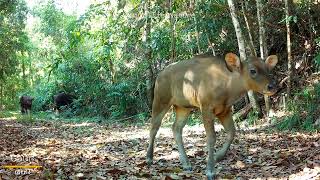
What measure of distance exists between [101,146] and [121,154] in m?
1.51

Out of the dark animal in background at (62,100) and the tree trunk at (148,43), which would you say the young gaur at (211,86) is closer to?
the tree trunk at (148,43)

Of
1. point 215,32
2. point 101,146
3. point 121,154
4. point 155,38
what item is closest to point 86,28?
point 155,38

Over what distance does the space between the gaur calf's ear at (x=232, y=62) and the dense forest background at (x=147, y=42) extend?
522cm

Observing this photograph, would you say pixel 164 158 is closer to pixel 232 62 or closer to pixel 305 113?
pixel 232 62

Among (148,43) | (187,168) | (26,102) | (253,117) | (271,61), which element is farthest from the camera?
(26,102)

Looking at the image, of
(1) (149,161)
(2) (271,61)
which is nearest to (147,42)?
(1) (149,161)

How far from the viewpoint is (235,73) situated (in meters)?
7.00

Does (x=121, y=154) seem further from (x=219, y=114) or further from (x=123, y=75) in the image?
(x=123, y=75)

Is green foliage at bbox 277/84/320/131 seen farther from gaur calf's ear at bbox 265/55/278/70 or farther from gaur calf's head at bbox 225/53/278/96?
gaur calf's head at bbox 225/53/278/96

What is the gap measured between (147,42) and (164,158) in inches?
409

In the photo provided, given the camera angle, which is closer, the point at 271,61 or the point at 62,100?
the point at 271,61

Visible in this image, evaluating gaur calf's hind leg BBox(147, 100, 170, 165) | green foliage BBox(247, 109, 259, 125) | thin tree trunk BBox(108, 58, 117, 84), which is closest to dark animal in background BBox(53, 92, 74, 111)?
thin tree trunk BBox(108, 58, 117, 84)

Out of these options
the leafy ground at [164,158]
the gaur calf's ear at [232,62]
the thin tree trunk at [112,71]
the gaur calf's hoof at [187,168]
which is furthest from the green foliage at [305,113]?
the thin tree trunk at [112,71]

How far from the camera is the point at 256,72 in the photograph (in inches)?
265
